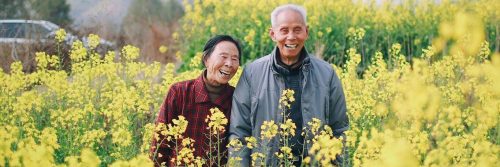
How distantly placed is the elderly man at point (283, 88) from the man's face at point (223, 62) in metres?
0.14

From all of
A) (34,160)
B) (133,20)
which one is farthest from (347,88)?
(133,20)

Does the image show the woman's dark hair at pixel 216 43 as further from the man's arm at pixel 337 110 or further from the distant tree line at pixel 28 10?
the distant tree line at pixel 28 10

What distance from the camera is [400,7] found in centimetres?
1171

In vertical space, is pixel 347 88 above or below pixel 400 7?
below

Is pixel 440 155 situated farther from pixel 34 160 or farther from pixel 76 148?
pixel 76 148

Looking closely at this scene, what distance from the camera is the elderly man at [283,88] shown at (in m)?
4.31

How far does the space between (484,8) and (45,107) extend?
8362 millimetres

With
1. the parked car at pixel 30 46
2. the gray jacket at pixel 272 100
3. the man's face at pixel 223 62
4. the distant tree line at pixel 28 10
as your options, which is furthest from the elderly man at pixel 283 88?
the distant tree line at pixel 28 10

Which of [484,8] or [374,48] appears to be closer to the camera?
[374,48]

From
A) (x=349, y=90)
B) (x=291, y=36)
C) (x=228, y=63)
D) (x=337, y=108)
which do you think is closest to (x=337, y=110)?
(x=337, y=108)

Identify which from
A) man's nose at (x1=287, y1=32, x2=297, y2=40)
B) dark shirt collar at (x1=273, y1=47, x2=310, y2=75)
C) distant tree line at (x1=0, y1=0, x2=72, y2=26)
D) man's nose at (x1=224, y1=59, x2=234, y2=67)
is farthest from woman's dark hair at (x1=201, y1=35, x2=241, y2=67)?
distant tree line at (x1=0, y1=0, x2=72, y2=26)

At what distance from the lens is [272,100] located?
436 centimetres

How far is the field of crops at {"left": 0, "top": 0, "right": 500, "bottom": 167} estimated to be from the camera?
3070 millimetres

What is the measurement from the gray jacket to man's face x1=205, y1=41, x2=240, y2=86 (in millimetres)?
138
